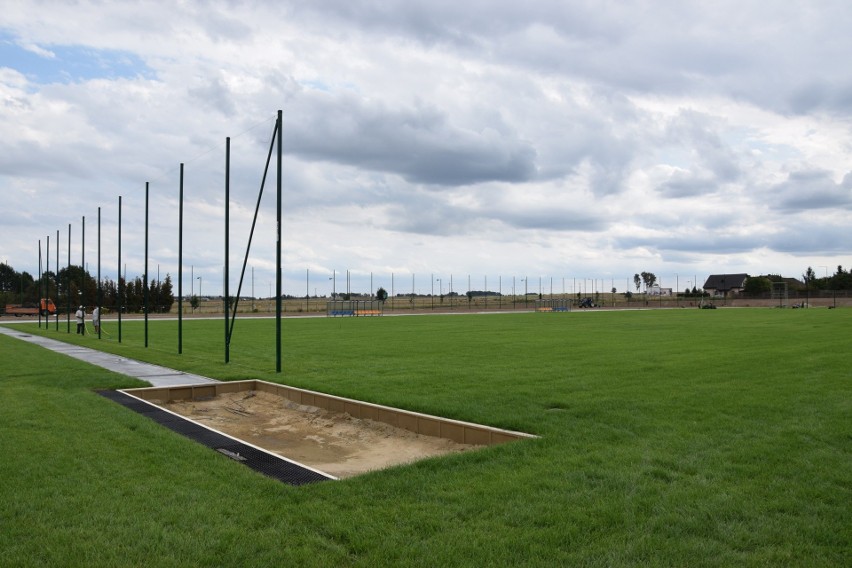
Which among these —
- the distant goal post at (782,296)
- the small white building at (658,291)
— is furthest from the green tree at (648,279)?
the distant goal post at (782,296)

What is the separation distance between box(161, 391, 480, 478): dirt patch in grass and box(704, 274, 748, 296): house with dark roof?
413 feet

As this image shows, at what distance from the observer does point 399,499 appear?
5535 millimetres

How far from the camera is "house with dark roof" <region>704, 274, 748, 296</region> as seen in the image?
128525 millimetres

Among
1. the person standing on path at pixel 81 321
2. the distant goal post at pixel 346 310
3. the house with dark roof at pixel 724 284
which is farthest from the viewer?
the house with dark roof at pixel 724 284

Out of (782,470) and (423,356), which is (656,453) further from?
(423,356)

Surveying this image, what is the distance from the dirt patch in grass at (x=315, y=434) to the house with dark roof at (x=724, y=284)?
125740 mm

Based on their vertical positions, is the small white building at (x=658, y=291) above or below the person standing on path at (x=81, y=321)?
above

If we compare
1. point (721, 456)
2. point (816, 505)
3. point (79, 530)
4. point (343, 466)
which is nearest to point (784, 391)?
point (721, 456)

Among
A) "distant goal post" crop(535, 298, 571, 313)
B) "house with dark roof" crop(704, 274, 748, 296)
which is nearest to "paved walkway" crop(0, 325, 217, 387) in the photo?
"distant goal post" crop(535, 298, 571, 313)

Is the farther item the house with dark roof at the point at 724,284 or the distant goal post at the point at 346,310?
the house with dark roof at the point at 724,284

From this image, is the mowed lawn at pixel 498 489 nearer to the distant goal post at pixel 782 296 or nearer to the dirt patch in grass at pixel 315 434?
the dirt patch in grass at pixel 315 434

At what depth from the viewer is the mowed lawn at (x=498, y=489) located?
4.48m

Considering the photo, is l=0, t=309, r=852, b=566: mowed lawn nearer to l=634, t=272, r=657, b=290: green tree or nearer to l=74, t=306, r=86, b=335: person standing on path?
l=74, t=306, r=86, b=335: person standing on path

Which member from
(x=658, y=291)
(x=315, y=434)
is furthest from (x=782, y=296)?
(x=315, y=434)
